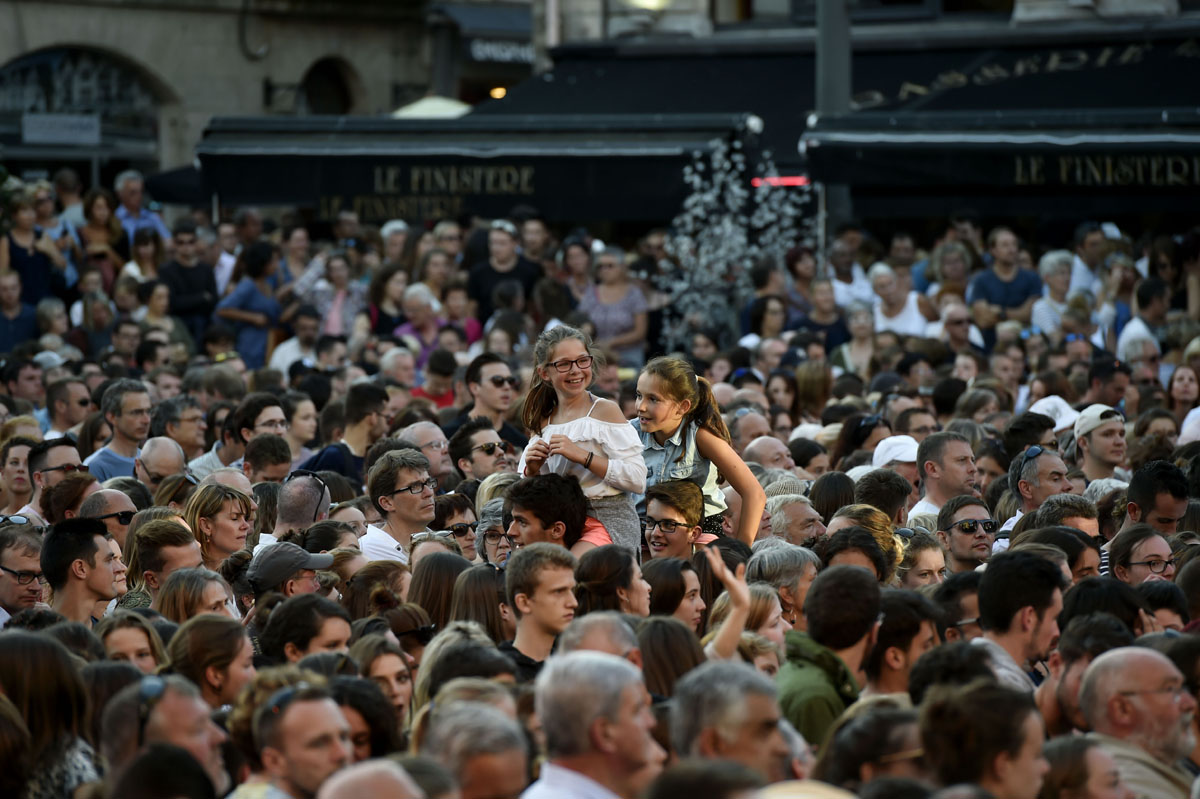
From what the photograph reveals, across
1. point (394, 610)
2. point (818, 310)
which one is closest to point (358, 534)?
point (394, 610)

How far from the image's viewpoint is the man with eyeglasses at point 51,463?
10227mm

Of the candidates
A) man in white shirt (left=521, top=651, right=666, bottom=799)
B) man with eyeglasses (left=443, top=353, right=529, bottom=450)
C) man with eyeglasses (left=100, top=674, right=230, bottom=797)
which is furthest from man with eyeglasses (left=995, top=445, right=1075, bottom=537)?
man with eyeglasses (left=100, top=674, right=230, bottom=797)

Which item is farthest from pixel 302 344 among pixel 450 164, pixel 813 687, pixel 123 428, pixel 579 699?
pixel 579 699

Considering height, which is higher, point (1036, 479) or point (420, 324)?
point (1036, 479)

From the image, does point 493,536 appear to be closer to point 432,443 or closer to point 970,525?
point 432,443

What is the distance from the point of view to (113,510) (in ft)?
29.8

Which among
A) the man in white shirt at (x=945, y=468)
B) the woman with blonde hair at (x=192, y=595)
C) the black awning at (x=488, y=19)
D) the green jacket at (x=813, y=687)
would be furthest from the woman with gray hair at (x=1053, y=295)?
the black awning at (x=488, y=19)

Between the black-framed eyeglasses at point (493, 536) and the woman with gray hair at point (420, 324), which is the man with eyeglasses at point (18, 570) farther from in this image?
the woman with gray hair at point (420, 324)

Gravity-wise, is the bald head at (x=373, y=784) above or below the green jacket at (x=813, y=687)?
above

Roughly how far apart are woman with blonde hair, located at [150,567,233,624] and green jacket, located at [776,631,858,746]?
2.44 meters

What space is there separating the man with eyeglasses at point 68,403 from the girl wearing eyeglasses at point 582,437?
5.64m

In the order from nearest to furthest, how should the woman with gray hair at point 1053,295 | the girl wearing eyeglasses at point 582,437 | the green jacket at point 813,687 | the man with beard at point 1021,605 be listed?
the green jacket at point 813,687 < the man with beard at point 1021,605 < the girl wearing eyeglasses at point 582,437 < the woman with gray hair at point 1053,295

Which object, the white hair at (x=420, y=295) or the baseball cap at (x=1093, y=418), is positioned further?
the white hair at (x=420, y=295)

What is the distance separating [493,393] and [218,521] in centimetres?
344
